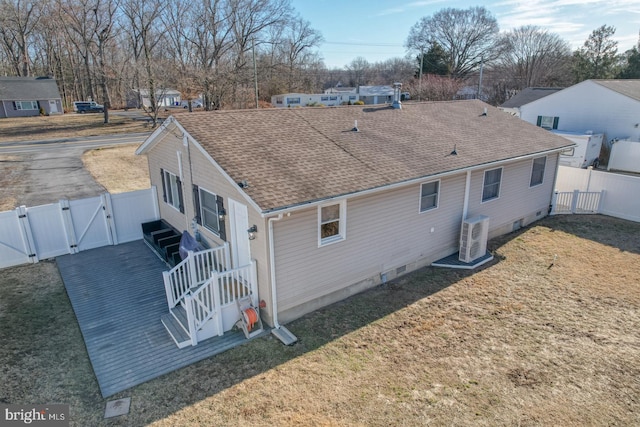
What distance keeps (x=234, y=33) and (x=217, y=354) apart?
1903 inches

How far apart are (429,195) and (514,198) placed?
15.1 feet

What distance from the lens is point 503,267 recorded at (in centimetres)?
1095

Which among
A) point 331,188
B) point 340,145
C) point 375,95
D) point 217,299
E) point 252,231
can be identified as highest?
point 375,95

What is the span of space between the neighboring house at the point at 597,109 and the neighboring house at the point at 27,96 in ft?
180

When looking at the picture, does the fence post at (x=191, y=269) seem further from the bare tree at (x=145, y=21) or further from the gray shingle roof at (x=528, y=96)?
the bare tree at (x=145, y=21)

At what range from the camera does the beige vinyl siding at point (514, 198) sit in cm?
1173

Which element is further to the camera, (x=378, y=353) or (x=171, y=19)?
(x=171, y=19)

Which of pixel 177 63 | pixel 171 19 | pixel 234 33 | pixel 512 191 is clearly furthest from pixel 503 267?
pixel 171 19

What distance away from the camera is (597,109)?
24625 mm

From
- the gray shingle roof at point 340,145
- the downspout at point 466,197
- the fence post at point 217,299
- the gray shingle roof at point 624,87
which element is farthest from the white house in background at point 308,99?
the fence post at point 217,299

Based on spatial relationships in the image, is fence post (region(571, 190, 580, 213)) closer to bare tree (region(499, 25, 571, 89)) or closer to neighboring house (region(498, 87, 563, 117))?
neighboring house (region(498, 87, 563, 117))

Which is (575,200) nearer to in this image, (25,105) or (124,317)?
(124,317)

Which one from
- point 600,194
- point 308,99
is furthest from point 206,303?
point 308,99

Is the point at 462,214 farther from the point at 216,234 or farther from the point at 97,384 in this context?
the point at 97,384
